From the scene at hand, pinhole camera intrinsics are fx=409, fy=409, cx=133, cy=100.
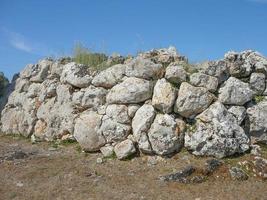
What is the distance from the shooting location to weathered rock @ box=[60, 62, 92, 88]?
15227 mm

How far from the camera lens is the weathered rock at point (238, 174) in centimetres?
1106

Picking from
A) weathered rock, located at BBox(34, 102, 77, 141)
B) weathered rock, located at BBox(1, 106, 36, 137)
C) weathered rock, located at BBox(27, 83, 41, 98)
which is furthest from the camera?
weathered rock, located at BBox(27, 83, 41, 98)

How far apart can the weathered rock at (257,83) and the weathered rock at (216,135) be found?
1649mm

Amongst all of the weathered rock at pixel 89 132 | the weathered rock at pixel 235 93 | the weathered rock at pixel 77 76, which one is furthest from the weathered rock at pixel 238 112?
the weathered rock at pixel 77 76

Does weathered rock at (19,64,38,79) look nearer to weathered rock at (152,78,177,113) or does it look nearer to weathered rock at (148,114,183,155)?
weathered rock at (152,78,177,113)

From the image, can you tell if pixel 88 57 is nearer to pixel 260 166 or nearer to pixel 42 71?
pixel 42 71

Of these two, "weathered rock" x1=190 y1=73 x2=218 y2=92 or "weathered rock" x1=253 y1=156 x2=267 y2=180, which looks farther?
"weathered rock" x1=190 y1=73 x2=218 y2=92

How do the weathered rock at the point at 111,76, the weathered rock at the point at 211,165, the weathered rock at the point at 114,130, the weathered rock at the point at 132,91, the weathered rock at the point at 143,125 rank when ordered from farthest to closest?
1. the weathered rock at the point at 111,76
2. the weathered rock at the point at 132,91
3. the weathered rock at the point at 114,130
4. the weathered rock at the point at 143,125
5. the weathered rock at the point at 211,165

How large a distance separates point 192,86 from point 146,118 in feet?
5.97

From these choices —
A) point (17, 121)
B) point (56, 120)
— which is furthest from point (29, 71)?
point (56, 120)

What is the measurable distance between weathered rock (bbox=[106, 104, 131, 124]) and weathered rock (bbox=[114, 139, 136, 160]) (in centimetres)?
84

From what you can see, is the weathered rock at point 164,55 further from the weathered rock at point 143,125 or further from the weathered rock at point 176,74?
the weathered rock at point 143,125

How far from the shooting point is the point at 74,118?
1501cm

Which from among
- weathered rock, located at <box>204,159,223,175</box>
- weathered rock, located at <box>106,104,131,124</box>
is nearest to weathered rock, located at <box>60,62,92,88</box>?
weathered rock, located at <box>106,104,131,124</box>
